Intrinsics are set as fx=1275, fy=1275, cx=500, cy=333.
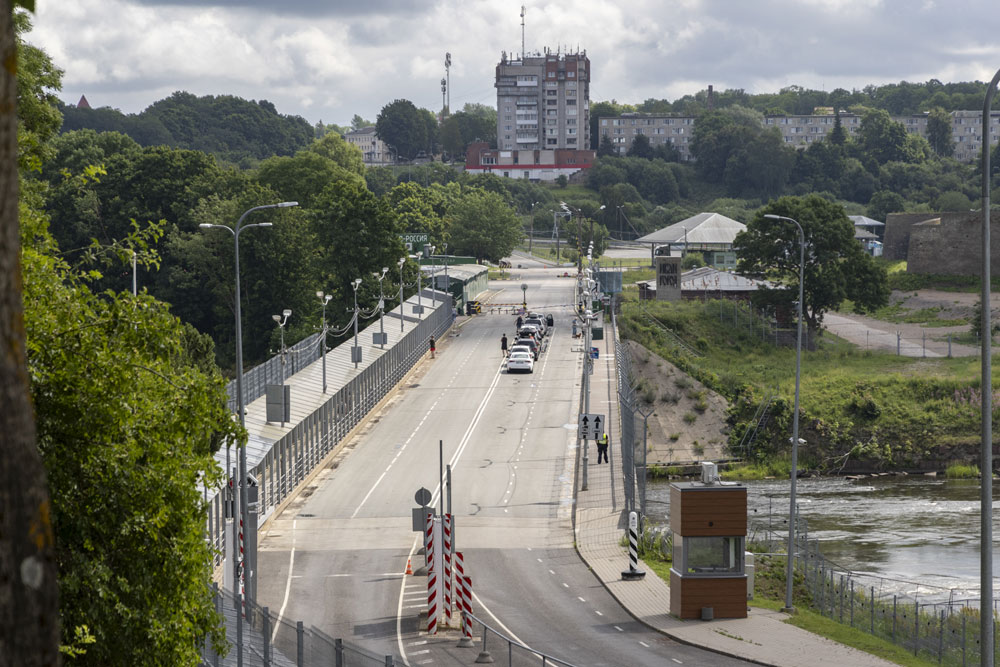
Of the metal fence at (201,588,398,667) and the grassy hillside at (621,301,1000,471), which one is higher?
the metal fence at (201,588,398,667)

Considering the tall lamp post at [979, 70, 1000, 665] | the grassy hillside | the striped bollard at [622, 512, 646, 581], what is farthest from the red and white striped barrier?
the grassy hillside

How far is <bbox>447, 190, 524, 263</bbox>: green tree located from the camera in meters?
134

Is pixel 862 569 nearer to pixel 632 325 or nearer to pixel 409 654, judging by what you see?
pixel 409 654

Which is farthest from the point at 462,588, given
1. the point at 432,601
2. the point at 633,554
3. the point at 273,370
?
the point at 273,370

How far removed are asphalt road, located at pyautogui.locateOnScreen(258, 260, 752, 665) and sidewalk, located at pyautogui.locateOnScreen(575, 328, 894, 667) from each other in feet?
1.68

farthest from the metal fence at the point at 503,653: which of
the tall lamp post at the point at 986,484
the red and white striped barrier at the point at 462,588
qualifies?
the tall lamp post at the point at 986,484

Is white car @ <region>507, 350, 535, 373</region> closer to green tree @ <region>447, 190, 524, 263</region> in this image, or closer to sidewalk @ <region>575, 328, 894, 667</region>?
sidewalk @ <region>575, 328, 894, 667</region>

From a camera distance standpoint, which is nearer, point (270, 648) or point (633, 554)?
point (270, 648)

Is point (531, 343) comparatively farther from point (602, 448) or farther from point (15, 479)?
point (15, 479)

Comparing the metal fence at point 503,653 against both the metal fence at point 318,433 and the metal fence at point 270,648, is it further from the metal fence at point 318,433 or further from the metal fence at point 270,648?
the metal fence at point 318,433

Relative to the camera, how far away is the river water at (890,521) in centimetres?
4475

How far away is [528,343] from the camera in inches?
2928

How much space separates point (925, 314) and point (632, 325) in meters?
31.2

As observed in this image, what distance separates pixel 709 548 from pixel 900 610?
9.08 m
